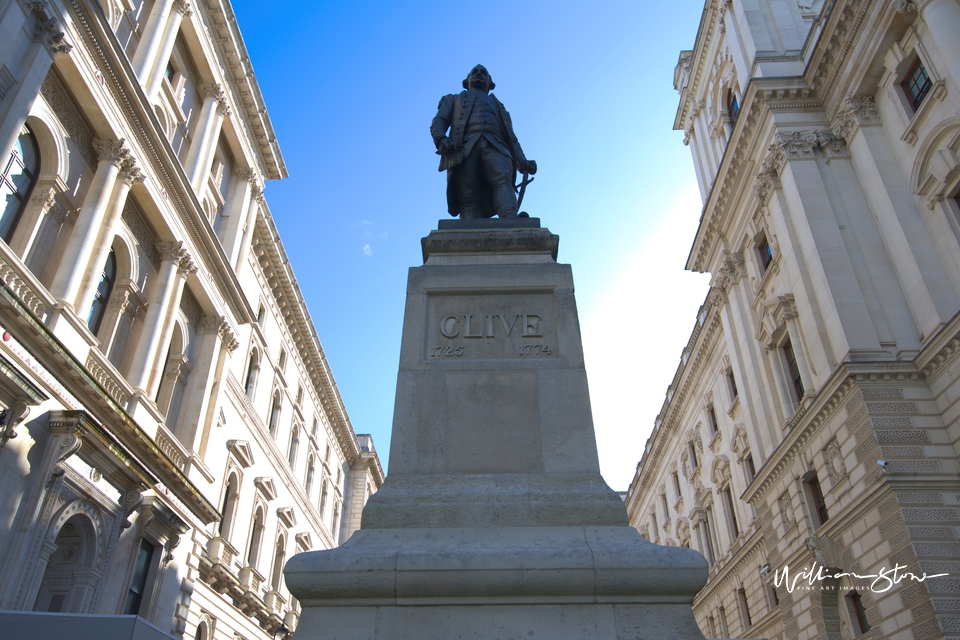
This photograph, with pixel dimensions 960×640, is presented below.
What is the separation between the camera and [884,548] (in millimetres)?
16406

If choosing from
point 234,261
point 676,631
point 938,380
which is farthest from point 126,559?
point 938,380

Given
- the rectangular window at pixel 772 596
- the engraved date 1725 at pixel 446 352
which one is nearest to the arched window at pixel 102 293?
the engraved date 1725 at pixel 446 352

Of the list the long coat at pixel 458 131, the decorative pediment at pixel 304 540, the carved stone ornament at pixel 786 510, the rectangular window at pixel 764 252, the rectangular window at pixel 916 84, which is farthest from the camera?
the decorative pediment at pixel 304 540

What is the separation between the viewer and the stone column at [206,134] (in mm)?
23031

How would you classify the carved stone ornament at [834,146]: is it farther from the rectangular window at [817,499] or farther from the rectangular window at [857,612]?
the rectangular window at [857,612]

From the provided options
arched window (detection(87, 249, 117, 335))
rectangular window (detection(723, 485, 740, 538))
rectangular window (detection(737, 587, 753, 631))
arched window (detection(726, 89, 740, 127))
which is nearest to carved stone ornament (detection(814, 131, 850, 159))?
arched window (detection(726, 89, 740, 127))

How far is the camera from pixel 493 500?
4918mm

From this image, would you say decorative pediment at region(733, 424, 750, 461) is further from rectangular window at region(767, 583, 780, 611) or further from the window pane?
the window pane

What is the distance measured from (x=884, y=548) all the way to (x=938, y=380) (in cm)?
458

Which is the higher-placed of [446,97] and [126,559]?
[446,97]

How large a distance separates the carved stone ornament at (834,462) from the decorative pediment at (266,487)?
2147cm

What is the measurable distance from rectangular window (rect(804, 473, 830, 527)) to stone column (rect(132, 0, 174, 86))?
2382 centimetres

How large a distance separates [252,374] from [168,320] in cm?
995

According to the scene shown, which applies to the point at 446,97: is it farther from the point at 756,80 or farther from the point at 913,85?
the point at 756,80
